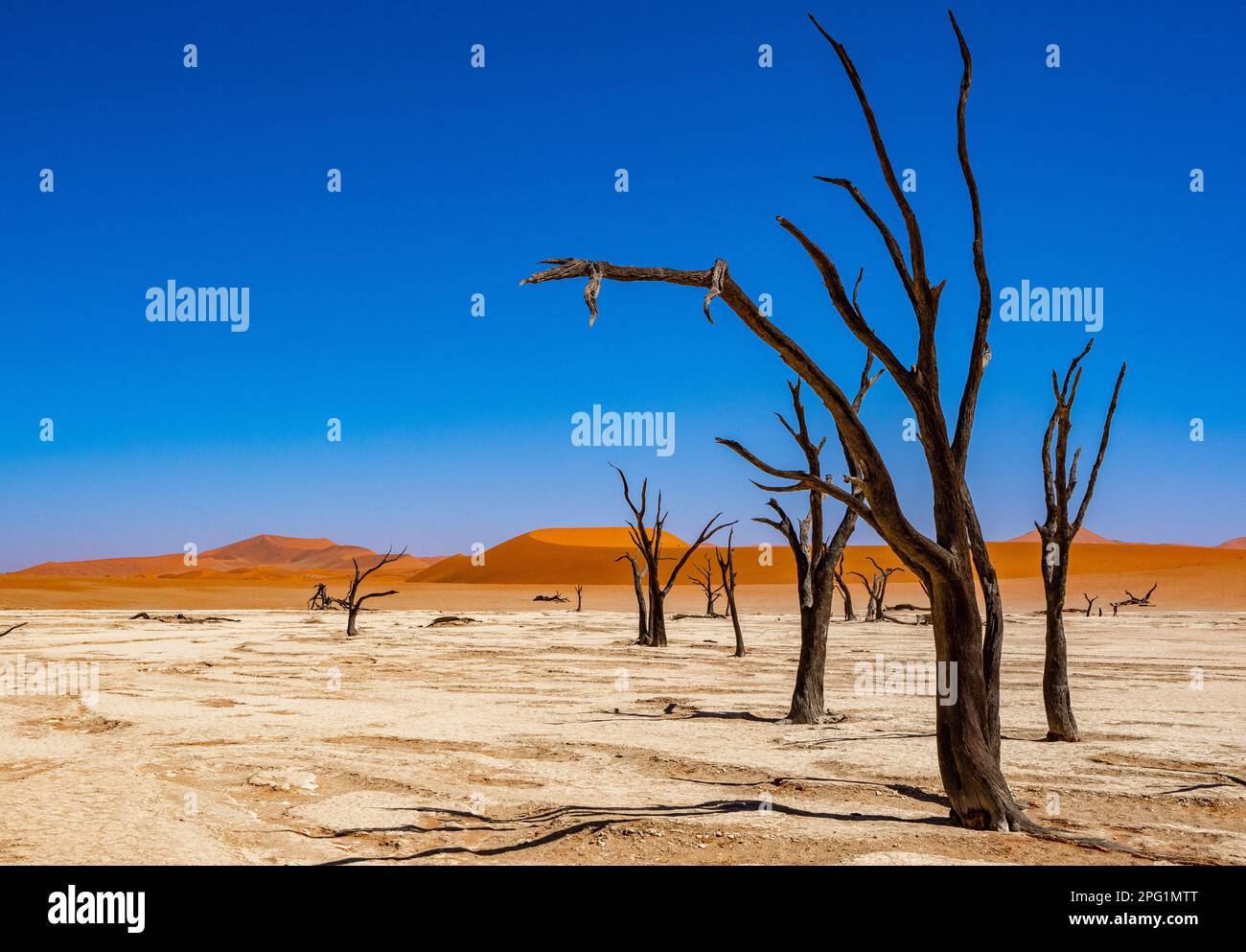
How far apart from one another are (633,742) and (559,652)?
12.3 m

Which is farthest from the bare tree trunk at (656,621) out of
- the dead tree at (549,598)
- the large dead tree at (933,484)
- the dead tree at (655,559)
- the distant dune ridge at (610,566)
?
the distant dune ridge at (610,566)

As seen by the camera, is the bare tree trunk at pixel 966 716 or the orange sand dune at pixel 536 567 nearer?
the bare tree trunk at pixel 966 716

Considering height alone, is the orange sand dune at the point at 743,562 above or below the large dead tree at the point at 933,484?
below

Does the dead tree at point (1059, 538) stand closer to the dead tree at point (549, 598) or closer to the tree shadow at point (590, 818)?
the tree shadow at point (590, 818)

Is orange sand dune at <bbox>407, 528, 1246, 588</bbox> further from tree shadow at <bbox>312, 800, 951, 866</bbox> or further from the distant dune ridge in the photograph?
tree shadow at <bbox>312, 800, 951, 866</bbox>

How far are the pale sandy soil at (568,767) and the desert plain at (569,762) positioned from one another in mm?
34

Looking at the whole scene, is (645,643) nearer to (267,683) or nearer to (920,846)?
(267,683)

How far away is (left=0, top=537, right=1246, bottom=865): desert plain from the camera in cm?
597

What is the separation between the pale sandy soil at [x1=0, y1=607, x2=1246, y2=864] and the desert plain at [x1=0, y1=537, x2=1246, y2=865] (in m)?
0.03

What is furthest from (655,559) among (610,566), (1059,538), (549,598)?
(610,566)

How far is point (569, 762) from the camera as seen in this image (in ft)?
29.0

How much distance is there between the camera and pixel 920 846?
5.87 m

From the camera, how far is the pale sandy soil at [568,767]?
5965 millimetres
